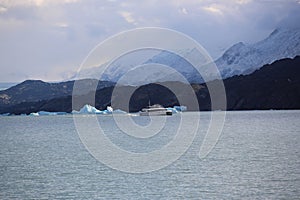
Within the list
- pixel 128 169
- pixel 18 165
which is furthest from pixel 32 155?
pixel 128 169

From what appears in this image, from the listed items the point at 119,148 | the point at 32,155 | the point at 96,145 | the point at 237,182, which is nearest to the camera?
the point at 237,182

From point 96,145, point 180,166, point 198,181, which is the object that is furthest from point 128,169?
point 96,145

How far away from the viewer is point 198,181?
35500 millimetres

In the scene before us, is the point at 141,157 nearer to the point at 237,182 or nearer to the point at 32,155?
the point at 32,155

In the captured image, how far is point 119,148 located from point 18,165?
15.9 m

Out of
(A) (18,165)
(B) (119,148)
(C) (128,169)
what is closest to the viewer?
(C) (128,169)

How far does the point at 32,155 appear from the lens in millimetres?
54656

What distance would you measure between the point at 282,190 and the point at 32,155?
1193 inches

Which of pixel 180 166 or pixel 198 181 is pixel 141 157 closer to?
pixel 180 166

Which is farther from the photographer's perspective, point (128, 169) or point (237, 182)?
point (128, 169)

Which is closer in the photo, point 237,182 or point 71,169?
point 237,182

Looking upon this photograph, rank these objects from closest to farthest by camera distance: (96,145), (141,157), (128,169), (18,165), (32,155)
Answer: (128,169)
(18,165)
(141,157)
(32,155)
(96,145)

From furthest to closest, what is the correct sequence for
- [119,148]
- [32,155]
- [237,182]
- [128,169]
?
[119,148] < [32,155] < [128,169] < [237,182]

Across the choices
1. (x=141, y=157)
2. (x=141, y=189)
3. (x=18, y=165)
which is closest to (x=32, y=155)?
(x=18, y=165)
